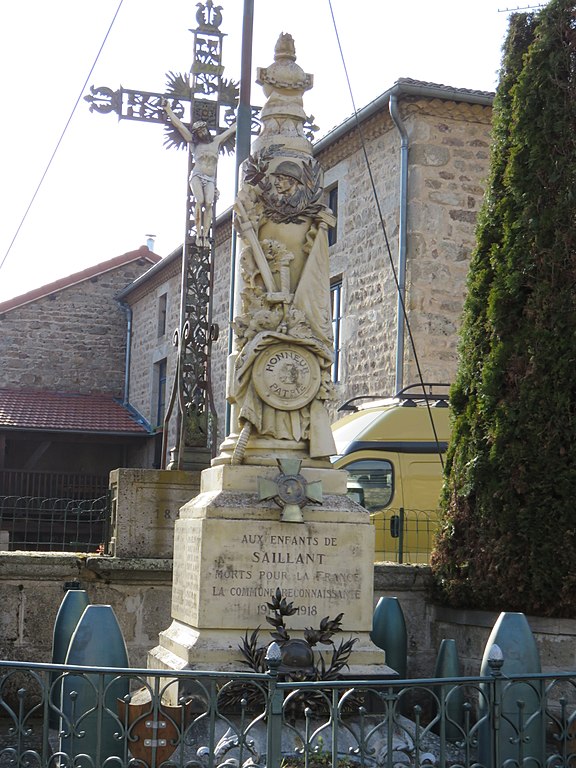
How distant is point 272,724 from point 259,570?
2.03 meters

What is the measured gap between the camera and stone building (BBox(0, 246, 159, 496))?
23031 millimetres

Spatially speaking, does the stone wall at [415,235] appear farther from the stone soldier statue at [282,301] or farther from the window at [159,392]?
the window at [159,392]

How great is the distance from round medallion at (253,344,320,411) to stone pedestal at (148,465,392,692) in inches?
17.0

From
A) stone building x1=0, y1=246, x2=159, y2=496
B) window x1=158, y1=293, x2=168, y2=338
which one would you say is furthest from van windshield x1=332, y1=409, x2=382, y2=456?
window x1=158, y1=293, x2=168, y2=338

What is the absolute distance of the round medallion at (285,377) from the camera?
654 cm

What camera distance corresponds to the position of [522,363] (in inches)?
295

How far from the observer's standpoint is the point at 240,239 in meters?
6.81

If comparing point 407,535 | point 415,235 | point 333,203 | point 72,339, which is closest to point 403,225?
point 415,235

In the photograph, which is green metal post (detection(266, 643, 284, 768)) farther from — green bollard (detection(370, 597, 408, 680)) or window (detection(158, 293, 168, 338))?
window (detection(158, 293, 168, 338))

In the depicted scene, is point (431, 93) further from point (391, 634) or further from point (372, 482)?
point (391, 634)

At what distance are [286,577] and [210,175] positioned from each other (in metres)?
5.57

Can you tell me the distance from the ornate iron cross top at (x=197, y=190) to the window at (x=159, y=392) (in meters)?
12.8

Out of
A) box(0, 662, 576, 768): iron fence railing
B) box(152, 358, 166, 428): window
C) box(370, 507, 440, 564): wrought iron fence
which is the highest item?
A: box(152, 358, 166, 428): window

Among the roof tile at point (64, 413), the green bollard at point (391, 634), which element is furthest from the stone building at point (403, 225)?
the roof tile at point (64, 413)
